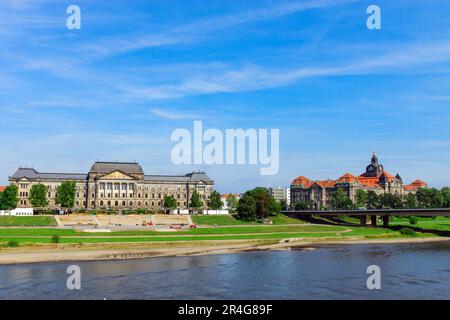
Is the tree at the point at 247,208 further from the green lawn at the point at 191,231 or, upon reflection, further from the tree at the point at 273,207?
the green lawn at the point at 191,231

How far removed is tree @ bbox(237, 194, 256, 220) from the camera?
468 feet

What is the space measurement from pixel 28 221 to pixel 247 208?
2320 inches

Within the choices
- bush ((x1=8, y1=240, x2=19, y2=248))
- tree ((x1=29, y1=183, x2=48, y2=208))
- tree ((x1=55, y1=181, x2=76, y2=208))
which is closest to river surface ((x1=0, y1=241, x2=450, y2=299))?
bush ((x1=8, y1=240, x2=19, y2=248))

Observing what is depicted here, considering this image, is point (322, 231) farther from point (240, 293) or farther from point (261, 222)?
point (240, 293)

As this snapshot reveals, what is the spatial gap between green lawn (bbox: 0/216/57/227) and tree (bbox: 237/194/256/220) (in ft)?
170

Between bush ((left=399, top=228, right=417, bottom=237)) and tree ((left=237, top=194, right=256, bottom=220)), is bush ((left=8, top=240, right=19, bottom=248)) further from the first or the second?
bush ((left=399, top=228, right=417, bottom=237))

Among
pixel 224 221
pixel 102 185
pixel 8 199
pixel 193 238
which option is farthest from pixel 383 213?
pixel 8 199

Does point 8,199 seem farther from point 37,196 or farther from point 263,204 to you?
point 263,204

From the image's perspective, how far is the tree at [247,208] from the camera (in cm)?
14250

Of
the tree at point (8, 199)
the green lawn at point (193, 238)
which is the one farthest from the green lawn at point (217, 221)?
the tree at point (8, 199)

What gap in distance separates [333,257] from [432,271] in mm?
18139

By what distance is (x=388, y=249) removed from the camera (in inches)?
3770
